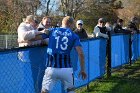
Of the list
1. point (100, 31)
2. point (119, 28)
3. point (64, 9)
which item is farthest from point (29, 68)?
point (64, 9)

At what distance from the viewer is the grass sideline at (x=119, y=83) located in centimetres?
1142

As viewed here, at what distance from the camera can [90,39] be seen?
37.4ft

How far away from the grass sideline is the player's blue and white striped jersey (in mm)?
3580

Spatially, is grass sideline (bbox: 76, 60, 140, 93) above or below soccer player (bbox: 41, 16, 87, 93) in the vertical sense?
below

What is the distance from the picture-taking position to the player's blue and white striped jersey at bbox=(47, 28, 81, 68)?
7859 mm

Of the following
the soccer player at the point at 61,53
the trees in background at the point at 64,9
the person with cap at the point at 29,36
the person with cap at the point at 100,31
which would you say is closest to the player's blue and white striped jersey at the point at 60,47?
the soccer player at the point at 61,53

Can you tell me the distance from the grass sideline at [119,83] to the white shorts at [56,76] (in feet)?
11.1

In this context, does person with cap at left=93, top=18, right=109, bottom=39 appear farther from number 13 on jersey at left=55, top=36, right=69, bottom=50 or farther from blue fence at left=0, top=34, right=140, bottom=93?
number 13 on jersey at left=55, top=36, right=69, bottom=50

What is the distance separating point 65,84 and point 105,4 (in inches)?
2331

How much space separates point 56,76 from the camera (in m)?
7.91

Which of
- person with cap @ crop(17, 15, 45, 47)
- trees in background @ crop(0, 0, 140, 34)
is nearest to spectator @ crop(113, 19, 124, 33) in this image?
person with cap @ crop(17, 15, 45, 47)

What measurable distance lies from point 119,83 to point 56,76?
192 inches

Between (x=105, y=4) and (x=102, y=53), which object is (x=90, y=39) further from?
(x=105, y=4)

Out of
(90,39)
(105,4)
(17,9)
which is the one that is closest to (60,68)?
(90,39)
